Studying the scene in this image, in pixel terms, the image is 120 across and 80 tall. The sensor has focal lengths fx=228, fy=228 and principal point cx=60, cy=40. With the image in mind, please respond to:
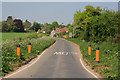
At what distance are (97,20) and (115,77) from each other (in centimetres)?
2541

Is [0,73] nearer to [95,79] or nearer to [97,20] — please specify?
[95,79]

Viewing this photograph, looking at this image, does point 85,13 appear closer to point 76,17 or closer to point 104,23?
point 76,17

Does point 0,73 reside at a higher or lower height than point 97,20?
lower

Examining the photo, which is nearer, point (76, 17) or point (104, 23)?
point (104, 23)

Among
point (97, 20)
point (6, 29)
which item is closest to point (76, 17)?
point (6, 29)

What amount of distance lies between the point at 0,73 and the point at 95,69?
5920 mm

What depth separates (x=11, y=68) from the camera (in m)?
13.7

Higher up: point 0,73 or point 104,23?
point 104,23

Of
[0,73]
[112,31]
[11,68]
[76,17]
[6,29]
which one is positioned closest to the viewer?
[0,73]

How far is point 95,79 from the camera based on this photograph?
37.2 feet

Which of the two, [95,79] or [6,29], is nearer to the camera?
[95,79]

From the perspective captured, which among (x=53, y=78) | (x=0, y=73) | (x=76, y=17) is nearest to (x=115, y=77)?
(x=53, y=78)

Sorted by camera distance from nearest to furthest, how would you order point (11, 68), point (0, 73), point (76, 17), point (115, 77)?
point (115, 77) → point (0, 73) → point (11, 68) → point (76, 17)

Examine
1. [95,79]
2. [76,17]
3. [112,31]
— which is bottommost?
[95,79]
